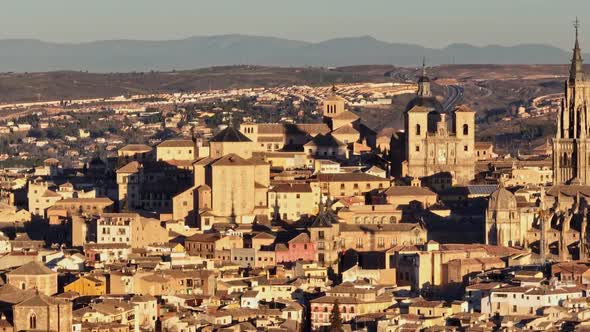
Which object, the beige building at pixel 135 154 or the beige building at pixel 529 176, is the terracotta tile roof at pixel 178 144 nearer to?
the beige building at pixel 135 154

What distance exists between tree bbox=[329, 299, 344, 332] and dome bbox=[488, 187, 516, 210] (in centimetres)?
1485

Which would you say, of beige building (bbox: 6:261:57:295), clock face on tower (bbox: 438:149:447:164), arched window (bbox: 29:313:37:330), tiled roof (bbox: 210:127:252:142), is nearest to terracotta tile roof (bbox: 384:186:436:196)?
clock face on tower (bbox: 438:149:447:164)

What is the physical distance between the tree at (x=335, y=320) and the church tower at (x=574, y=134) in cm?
2851

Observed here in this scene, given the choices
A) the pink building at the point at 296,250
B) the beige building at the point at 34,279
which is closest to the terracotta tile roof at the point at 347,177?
the pink building at the point at 296,250

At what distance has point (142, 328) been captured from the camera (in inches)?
3123

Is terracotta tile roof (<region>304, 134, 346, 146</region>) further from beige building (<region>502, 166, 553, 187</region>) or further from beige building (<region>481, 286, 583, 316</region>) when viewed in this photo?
beige building (<region>481, 286, 583, 316</region>)

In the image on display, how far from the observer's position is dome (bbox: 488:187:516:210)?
94.0m

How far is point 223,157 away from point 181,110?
74928 mm

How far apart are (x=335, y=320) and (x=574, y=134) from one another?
33674 millimetres

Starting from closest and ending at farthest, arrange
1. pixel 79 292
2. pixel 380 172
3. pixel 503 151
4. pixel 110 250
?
pixel 79 292
pixel 110 250
pixel 380 172
pixel 503 151

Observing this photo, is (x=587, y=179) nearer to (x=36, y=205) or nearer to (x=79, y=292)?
(x=36, y=205)

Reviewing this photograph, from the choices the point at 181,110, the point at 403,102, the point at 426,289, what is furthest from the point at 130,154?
the point at 403,102

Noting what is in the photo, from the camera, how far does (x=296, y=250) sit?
92750mm

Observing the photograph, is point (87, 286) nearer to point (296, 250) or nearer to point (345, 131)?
point (296, 250)
